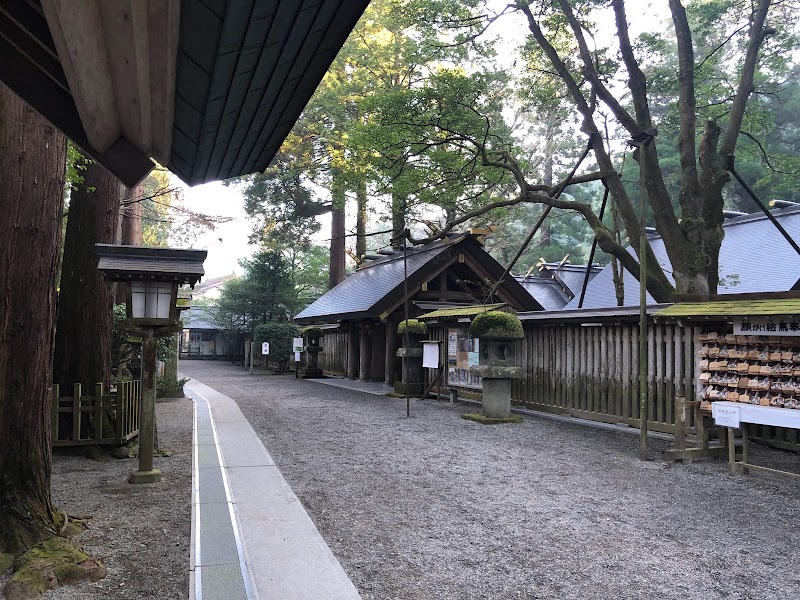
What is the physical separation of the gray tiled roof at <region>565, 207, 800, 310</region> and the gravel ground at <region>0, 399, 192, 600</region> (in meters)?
12.2

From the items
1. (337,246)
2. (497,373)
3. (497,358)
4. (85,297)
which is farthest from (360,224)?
(85,297)

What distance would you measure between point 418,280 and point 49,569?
13.9 metres

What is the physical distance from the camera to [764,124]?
12805 mm

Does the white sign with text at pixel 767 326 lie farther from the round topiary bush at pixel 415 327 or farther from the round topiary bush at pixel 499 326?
the round topiary bush at pixel 415 327

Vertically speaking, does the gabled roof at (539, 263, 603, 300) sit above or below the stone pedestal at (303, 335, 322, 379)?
above

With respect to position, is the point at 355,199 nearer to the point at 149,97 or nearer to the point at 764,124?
the point at 764,124

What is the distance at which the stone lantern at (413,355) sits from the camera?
14836mm

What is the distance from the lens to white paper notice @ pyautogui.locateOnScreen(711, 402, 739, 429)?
22.0 ft

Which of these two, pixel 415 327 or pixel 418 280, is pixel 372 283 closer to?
pixel 418 280

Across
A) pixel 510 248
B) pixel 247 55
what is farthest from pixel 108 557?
pixel 510 248

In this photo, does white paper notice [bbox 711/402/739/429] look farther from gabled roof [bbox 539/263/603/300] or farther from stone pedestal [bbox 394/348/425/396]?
gabled roof [bbox 539/263/603/300]

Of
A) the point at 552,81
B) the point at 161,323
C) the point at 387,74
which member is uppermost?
the point at 387,74

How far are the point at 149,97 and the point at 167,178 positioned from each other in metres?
30.8

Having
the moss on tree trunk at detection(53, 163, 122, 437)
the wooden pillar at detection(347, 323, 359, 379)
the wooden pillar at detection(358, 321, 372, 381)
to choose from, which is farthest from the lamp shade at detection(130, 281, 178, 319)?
the wooden pillar at detection(347, 323, 359, 379)
